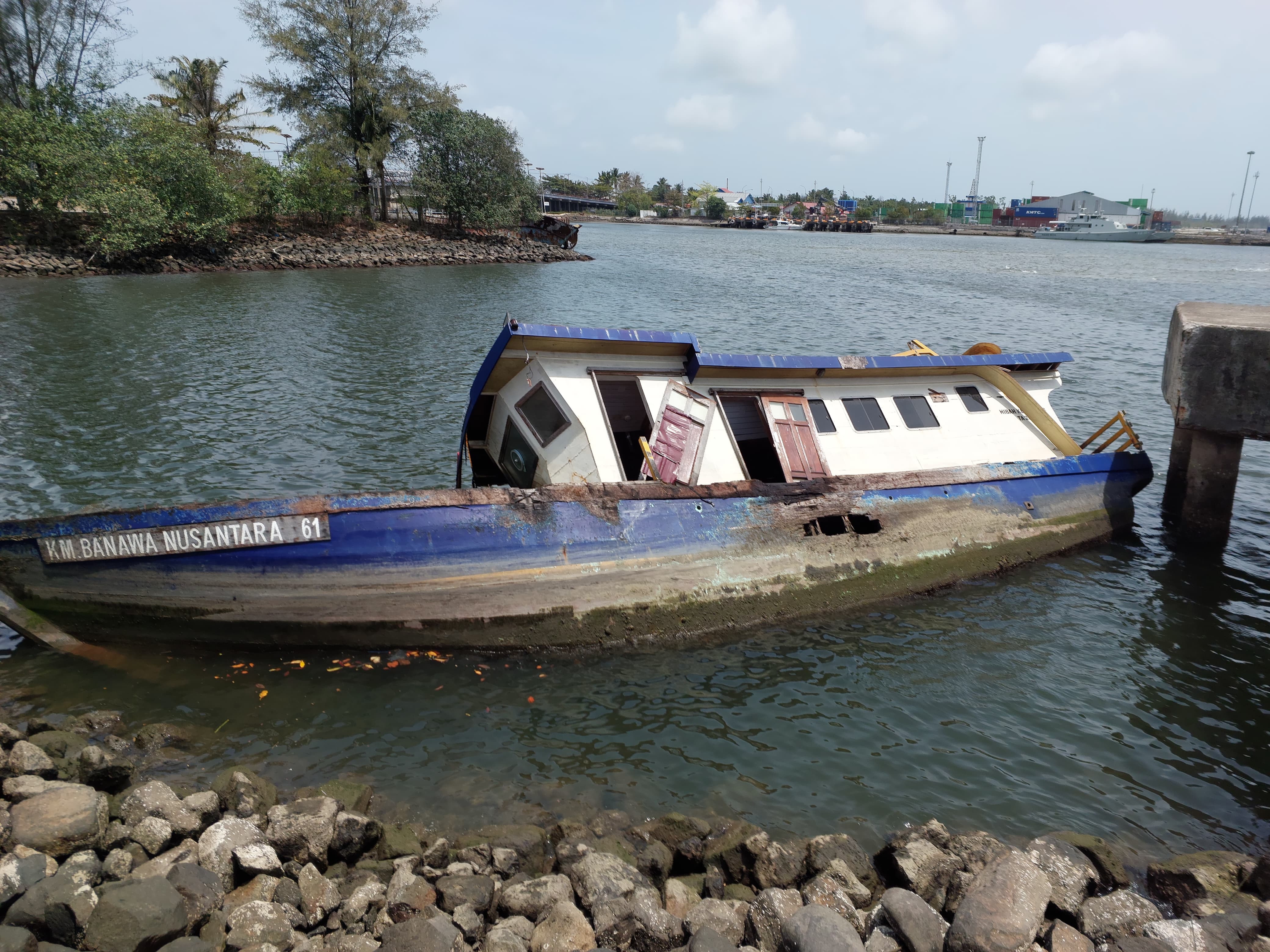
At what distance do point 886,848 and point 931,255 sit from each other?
291ft

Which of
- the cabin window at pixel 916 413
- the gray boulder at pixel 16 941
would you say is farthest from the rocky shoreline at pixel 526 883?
the cabin window at pixel 916 413

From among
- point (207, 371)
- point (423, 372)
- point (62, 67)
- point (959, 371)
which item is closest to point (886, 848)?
point (959, 371)

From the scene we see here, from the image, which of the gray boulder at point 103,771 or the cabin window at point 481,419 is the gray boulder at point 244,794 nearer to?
the gray boulder at point 103,771

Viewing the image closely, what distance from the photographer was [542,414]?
1113 centimetres

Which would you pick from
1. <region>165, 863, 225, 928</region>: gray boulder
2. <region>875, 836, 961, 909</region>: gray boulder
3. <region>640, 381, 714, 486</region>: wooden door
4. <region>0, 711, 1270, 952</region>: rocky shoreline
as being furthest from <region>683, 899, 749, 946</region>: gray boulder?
<region>640, 381, 714, 486</region>: wooden door

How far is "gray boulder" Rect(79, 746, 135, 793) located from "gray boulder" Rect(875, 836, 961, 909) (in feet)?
22.3

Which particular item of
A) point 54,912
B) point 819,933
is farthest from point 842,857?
point 54,912

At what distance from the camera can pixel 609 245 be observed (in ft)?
294

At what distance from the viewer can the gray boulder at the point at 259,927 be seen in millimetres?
5258

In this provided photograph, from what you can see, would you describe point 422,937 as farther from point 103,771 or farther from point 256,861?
point 103,771

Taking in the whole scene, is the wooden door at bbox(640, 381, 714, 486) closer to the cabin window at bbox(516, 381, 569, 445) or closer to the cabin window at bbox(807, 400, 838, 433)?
the cabin window at bbox(516, 381, 569, 445)

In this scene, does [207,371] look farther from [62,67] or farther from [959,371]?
[62,67]

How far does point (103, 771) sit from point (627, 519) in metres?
5.94

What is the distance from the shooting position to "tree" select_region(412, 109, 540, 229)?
208 feet
